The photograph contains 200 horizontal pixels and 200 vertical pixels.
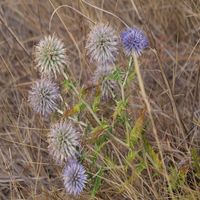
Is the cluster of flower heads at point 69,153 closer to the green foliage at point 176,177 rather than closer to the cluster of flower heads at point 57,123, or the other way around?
the cluster of flower heads at point 57,123

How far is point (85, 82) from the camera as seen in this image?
231cm

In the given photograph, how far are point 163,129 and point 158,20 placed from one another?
78 centimetres

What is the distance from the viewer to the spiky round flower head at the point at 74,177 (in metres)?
1.51

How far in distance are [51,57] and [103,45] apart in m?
0.17

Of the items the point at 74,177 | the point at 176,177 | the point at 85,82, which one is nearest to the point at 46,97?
the point at 74,177

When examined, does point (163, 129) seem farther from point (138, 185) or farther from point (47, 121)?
point (47, 121)

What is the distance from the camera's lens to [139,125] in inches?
58.2

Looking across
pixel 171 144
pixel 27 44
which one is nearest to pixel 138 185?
pixel 171 144

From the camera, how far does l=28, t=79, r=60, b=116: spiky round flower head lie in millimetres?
1575

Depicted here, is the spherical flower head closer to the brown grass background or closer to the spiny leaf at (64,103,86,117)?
the brown grass background

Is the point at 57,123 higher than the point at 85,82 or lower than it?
higher

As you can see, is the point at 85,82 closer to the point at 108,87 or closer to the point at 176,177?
the point at 108,87

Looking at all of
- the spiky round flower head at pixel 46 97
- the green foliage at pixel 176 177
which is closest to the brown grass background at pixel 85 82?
the green foliage at pixel 176 177

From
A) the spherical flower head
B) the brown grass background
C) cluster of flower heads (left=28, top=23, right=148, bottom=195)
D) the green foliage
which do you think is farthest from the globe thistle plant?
the green foliage
